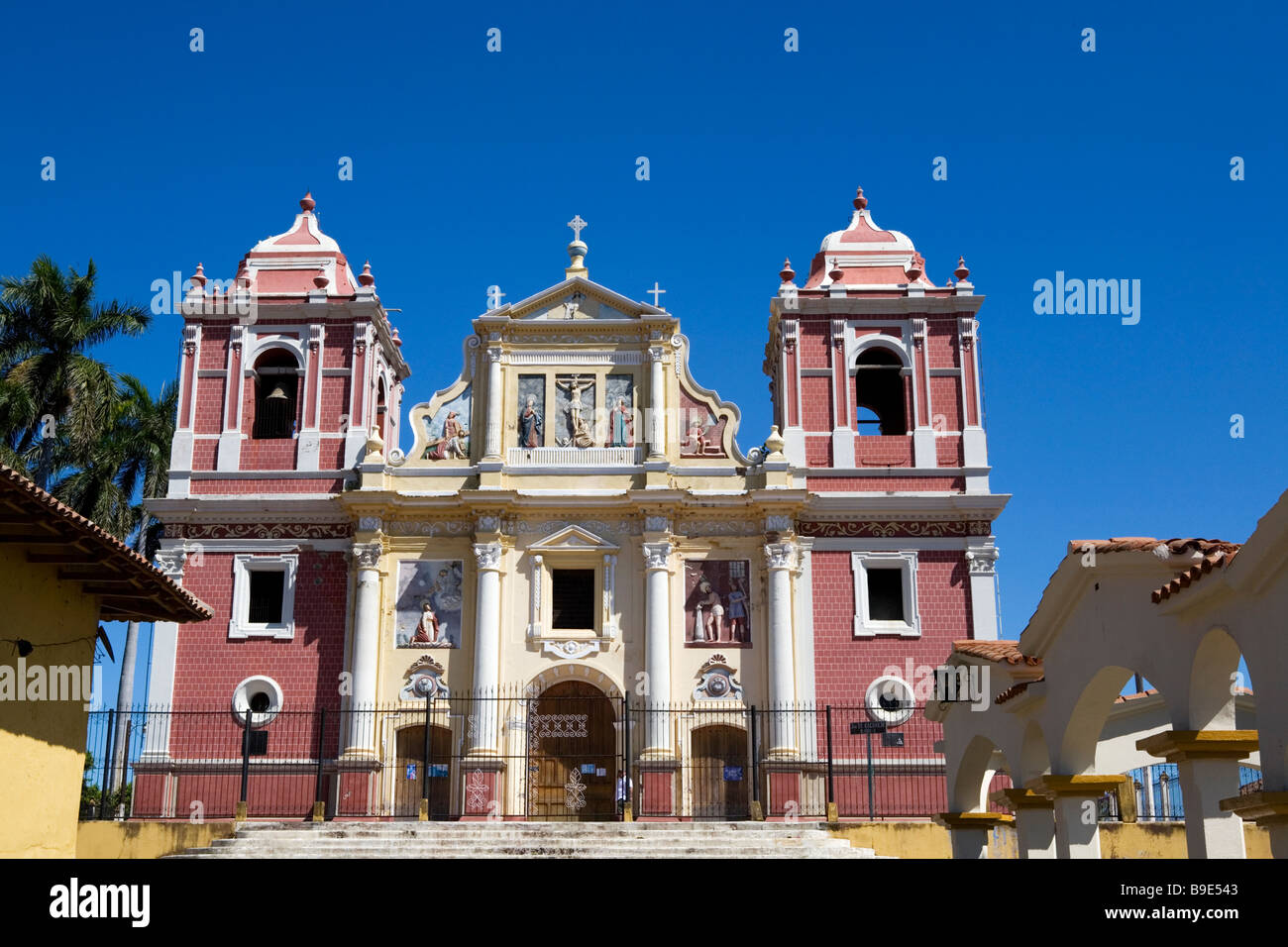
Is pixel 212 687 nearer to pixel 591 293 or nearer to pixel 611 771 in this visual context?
pixel 611 771

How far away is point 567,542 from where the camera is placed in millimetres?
27391

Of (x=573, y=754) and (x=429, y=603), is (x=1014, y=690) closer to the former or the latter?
(x=573, y=754)

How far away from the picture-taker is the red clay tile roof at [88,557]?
12750mm

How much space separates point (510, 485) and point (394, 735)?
5329 mm

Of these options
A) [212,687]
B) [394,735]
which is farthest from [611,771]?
[212,687]

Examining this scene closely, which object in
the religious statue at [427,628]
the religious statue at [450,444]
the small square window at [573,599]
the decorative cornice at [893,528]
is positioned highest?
the religious statue at [450,444]

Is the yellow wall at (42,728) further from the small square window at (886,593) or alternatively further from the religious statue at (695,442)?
the small square window at (886,593)

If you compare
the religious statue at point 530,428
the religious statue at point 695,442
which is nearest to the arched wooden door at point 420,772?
the religious statue at point 530,428

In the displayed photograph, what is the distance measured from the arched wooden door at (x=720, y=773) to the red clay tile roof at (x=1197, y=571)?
1687cm

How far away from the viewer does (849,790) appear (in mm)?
25547

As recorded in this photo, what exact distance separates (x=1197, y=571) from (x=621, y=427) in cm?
2006

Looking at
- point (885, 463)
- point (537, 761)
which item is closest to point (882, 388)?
point (885, 463)

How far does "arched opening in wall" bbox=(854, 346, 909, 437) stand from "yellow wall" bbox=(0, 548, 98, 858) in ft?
55.7

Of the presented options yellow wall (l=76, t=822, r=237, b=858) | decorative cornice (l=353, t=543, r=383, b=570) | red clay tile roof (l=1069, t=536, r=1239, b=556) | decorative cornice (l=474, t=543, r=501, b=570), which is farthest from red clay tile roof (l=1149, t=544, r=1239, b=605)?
decorative cornice (l=353, t=543, r=383, b=570)
